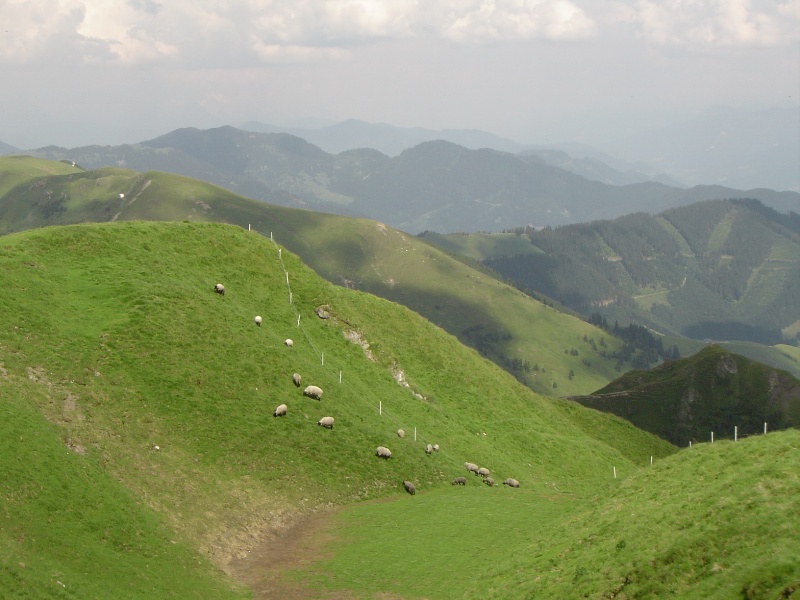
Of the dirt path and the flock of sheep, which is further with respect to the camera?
the flock of sheep

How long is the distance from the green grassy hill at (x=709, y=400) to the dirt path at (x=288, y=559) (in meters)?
131

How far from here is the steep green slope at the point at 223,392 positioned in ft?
148

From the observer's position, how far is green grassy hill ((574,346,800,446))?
164875 millimetres

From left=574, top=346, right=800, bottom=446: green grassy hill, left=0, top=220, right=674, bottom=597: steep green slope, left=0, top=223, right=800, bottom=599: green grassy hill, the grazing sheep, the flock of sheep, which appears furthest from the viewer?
left=574, top=346, right=800, bottom=446: green grassy hill

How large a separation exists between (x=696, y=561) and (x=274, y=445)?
111 ft

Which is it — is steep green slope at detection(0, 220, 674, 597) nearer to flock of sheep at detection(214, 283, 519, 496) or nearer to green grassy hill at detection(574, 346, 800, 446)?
flock of sheep at detection(214, 283, 519, 496)

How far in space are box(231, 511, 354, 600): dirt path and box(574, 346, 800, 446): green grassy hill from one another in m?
131

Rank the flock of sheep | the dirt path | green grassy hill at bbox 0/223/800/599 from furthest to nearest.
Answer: the flock of sheep < the dirt path < green grassy hill at bbox 0/223/800/599

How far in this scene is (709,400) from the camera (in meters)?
171

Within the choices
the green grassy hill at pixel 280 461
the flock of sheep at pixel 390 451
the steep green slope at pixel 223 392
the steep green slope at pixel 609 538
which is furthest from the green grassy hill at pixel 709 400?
the steep green slope at pixel 609 538

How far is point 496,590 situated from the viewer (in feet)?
111

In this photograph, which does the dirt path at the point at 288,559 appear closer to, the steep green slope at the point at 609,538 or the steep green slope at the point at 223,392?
the steep green slope at the point at 609,538

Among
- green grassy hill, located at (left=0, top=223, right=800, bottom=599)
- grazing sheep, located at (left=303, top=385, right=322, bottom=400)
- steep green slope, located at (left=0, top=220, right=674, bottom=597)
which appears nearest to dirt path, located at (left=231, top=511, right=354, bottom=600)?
green grassy hill, located at (left=0, top=223, right=800, bottom=599)

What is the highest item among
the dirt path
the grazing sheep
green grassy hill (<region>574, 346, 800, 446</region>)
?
the grazing sheep
